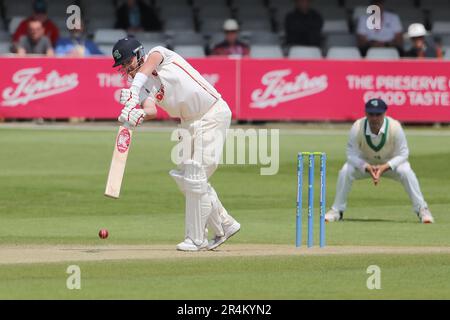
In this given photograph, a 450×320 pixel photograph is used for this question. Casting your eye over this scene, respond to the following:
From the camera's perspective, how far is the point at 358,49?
88.1 ft

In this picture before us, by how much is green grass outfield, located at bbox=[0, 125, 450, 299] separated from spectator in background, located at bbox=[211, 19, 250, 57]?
1993 millimetres

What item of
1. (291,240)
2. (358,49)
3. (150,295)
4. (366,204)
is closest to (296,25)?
(358,49)

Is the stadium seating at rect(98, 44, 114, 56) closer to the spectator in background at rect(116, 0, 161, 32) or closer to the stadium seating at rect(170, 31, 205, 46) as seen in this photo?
the spectator in background at rect(116, 0, 161, 32)

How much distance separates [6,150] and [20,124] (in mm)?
3265

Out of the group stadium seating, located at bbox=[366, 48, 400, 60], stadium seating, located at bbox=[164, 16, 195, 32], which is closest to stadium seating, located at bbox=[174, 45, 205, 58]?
stadium seating, located at bbox=[164, 16, 195, 32]

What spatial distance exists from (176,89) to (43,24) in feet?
48.7

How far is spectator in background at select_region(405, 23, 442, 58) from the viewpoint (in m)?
25.6

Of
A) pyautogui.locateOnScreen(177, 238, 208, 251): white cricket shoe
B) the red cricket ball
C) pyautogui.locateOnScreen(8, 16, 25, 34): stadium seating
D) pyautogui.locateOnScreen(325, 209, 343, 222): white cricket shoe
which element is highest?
pyautogui.locateOnScreen(8, 16, 25, 34): stadium seating

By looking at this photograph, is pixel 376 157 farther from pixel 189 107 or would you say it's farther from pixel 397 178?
pixel 189 107

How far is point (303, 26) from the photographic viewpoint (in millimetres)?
27406
